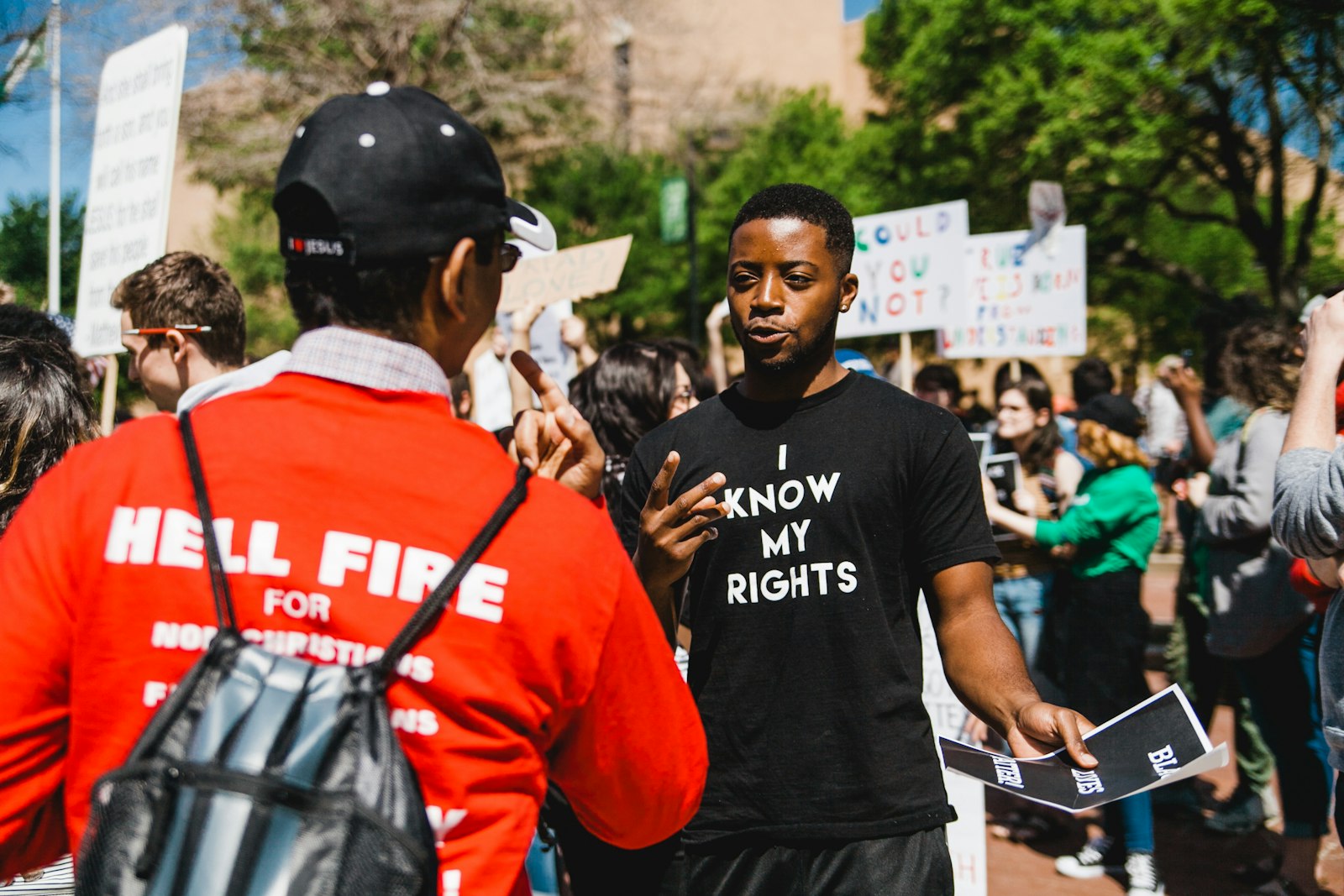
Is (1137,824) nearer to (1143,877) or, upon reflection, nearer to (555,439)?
(1143,877)

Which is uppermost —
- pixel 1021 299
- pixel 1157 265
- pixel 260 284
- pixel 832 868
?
pixel 260 284

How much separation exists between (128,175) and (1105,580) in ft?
15.2

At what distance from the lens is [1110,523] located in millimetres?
4809

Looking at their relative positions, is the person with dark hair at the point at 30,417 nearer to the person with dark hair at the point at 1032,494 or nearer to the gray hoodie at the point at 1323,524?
the gray hoodie at the point at 1323,524

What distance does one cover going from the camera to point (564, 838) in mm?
2688

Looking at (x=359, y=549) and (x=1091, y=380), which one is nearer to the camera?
(x=359, y=549)

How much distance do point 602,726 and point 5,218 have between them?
10.1 meters

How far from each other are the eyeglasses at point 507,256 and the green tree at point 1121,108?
15.6m

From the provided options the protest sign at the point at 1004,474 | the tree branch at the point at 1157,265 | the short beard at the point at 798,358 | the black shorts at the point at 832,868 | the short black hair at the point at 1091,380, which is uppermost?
the tree branch at the point at 1157,265

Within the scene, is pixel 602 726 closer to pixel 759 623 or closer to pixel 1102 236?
pixel 759 623

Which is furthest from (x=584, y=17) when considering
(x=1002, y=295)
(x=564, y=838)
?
(x=564, y=838)

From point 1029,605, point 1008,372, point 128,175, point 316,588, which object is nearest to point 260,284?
point 1008,372

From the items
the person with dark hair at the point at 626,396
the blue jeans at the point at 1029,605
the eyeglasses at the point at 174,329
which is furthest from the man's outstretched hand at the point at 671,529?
the blue jeans at the point at 1029,605

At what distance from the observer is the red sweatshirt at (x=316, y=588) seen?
4.00 ft
